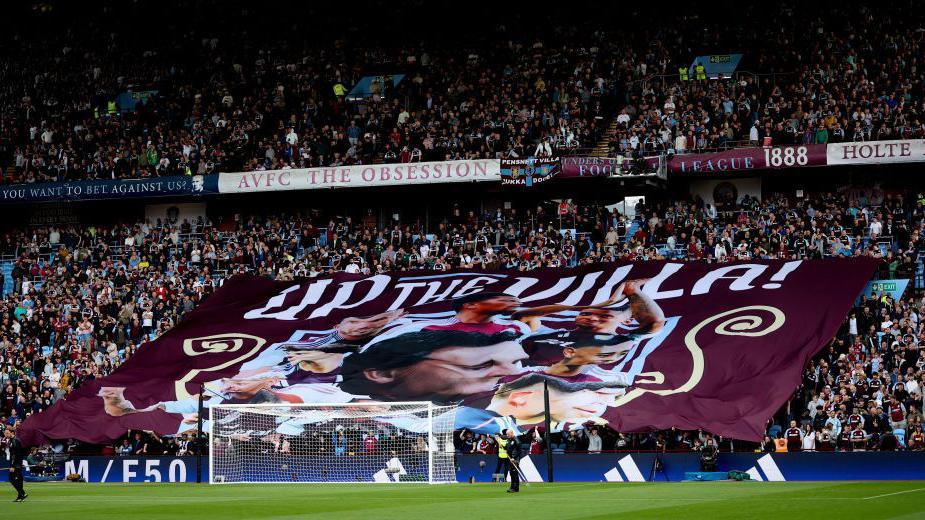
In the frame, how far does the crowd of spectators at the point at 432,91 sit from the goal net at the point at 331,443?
15.3 metres

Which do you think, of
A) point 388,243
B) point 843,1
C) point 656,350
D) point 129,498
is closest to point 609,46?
point 843,1

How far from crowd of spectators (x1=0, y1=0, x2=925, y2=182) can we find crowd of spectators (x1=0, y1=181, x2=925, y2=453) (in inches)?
96.2

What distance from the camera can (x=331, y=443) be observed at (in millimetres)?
35062

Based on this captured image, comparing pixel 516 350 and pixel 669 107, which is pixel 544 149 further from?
pixel 516 350

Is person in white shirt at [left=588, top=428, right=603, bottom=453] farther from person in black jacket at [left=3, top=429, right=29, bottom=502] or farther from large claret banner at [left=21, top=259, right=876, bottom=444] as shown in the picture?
person in black jacket at [left=3, top=429, right=29, bottom=502]

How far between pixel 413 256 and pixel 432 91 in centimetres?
919

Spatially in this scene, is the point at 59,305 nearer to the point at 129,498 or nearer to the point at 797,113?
the point at 129,498

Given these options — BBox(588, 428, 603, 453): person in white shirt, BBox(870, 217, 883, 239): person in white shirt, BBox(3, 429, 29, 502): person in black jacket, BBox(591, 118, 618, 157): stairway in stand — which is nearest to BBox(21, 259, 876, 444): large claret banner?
BBox(588, 428, 603, 453): person in white shirt

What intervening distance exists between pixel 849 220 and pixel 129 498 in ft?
85.6

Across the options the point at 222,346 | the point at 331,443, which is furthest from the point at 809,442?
the point at 222,346

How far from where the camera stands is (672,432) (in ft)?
115

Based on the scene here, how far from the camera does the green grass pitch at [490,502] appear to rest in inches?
792

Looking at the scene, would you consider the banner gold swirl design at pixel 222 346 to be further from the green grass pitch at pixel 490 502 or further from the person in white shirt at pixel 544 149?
the person in white shirt at pixel 544 149

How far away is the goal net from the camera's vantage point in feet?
111
